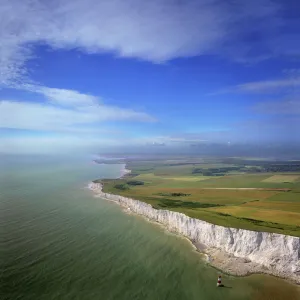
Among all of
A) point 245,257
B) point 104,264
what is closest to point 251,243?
point 245,257

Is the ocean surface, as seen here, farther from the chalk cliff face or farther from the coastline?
the chalk cliff face

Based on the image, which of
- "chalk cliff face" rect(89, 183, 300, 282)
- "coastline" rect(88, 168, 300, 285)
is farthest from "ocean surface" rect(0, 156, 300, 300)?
"chalk cliff face" rect(89, 183, 300, 282)

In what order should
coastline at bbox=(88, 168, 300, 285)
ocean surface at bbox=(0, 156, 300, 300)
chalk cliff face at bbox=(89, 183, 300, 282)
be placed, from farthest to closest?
chalk cliff face at bbox=(89, 183, 300, 282)
coastline at bbox=(88, 168, 300, 285)
ocean surface at bbox=(0, 156, 300, 300)

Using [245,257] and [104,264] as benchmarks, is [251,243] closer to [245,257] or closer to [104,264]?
[245,257]

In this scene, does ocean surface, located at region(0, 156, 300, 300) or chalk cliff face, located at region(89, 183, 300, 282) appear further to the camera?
chalk cliff face, located at region(89, 183, 300, 282)

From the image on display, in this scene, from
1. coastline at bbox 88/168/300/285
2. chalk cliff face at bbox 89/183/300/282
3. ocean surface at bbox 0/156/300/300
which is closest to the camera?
ocean surface at bbox 0/156/300/300
